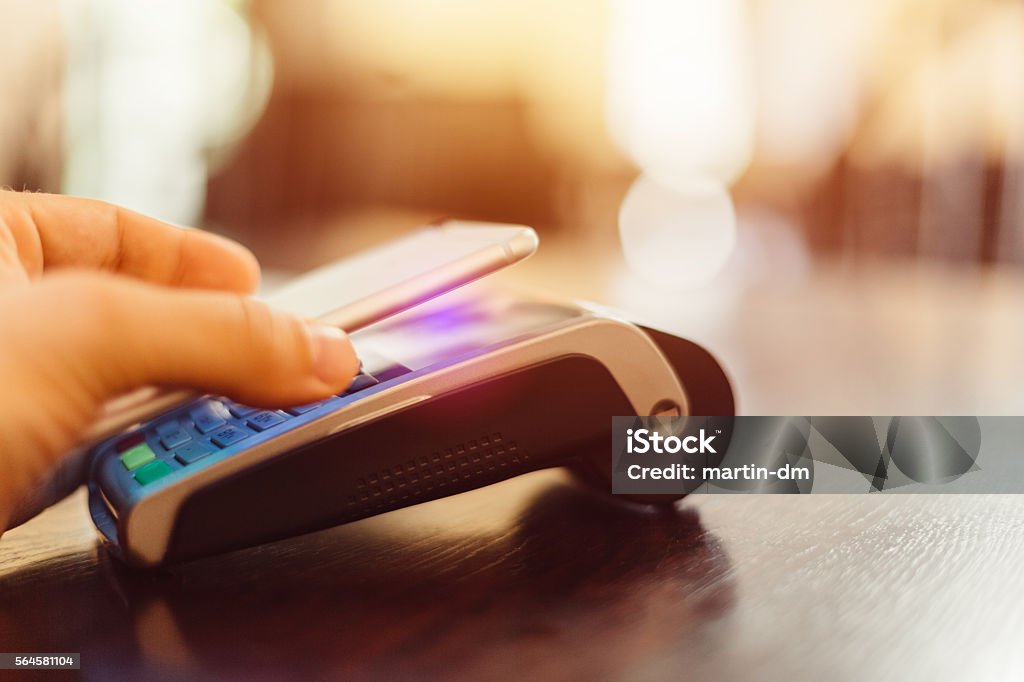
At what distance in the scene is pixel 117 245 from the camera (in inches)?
16.8

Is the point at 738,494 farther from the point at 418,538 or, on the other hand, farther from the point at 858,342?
the point at 858,342

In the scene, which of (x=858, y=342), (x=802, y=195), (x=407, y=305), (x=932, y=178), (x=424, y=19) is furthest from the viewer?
(x=424, y=19)

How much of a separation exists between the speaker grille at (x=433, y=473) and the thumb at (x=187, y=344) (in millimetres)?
40

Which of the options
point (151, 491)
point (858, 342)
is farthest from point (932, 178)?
point (151, 491)

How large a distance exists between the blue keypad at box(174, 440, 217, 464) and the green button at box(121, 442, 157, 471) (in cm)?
1

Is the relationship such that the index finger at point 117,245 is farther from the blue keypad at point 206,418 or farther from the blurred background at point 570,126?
the blurred background at point 570,126

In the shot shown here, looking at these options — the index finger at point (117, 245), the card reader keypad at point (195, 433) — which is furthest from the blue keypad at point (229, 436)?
the index finger at point (117, 245)

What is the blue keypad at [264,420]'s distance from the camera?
0.32 metres

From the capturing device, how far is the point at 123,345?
27 cm

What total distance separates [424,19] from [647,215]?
4.44 ft

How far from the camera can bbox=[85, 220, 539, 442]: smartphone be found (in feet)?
1.17

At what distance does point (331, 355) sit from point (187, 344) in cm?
5
